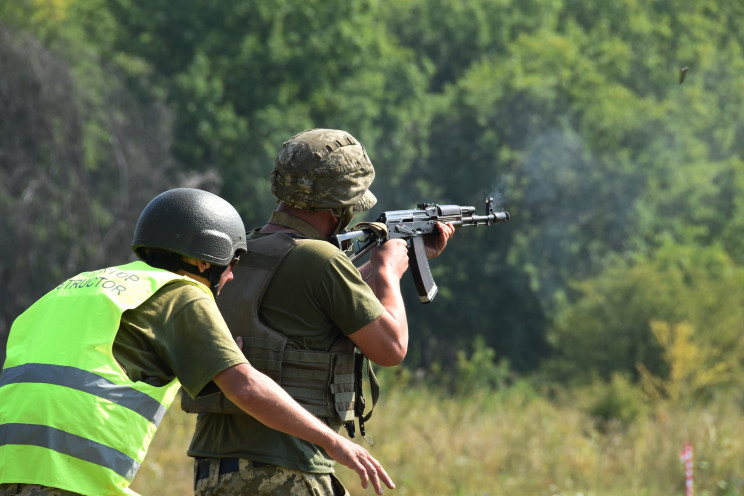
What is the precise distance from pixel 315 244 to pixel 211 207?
431 millimetres

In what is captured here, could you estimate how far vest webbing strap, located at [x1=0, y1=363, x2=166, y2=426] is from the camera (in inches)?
121

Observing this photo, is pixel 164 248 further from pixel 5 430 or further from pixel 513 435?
pixel 513 435

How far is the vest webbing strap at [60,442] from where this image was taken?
121 inches

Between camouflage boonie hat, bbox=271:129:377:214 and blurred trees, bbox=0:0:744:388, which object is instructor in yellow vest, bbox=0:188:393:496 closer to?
camouflage boonie hat, bbox=271:129:377:214

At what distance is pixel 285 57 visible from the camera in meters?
29.1

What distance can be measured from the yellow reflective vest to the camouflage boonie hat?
3.27 feet

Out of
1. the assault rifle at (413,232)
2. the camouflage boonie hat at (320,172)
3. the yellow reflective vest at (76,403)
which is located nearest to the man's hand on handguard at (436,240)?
the assault rifle at (413,232)

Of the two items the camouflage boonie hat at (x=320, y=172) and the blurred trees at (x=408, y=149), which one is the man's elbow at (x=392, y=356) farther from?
the blurred trees at (x=408, y=149)

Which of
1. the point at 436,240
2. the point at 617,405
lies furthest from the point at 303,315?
the point at 617,405

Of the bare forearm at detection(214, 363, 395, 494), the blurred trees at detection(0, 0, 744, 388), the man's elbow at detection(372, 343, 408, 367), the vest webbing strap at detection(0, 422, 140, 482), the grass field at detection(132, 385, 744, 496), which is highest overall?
the blurred trees at detection(0, 0, 744, 388)

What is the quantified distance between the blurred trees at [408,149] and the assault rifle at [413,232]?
15750mm

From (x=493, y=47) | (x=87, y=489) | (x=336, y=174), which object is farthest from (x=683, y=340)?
(x=493, y=47)

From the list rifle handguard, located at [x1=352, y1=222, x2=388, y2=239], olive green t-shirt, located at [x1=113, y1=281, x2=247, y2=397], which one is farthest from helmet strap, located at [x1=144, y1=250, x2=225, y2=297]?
rifle handguard, located at [x1=352, y1=222, x2=388, y2=239]

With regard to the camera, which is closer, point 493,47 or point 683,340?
point 683,340
